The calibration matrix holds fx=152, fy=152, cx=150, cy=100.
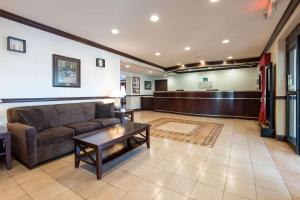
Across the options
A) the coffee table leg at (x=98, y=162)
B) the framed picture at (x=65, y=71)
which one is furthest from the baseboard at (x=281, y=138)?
the framed picture at (x=65, y=71)

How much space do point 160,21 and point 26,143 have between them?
3.18 metres

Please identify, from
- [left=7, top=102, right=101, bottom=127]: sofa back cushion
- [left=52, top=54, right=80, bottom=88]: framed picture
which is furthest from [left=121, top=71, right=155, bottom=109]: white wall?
[left=7, top=102, right=101, bottom=127]: sofa back cushion

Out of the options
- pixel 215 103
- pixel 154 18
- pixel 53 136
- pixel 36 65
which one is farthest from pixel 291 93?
pixel 36 65

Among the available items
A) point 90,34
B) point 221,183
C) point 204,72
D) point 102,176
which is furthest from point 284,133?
point 204,72

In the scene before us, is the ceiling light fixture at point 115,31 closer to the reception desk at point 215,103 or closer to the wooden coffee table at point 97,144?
the wooden coffee table at point 97,144

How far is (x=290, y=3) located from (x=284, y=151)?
2.65 m

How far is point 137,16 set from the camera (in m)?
2.95

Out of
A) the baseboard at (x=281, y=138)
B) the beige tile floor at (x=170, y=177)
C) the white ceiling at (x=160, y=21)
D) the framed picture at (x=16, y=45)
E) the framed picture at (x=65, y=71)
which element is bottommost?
the beige tile floor at (x=170, y=177)

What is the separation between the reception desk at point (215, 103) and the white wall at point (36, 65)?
4473 millimetres

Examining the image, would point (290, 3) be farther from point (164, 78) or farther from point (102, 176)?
point (164, 78)

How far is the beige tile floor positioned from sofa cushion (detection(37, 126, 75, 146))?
366 millimetres

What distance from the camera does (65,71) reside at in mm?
3699

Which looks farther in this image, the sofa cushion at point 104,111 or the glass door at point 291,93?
the sofa cushion at point 104,111

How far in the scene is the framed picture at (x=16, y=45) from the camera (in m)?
Answer: 2.77
